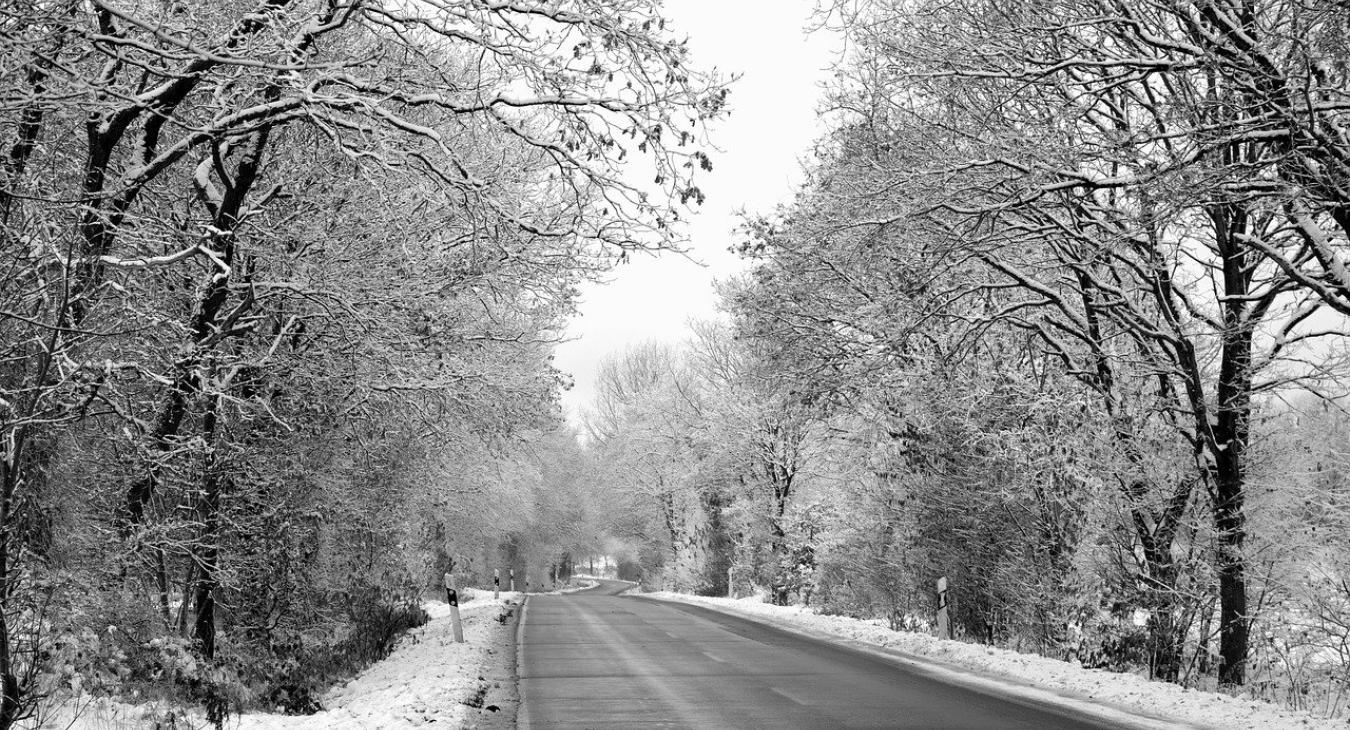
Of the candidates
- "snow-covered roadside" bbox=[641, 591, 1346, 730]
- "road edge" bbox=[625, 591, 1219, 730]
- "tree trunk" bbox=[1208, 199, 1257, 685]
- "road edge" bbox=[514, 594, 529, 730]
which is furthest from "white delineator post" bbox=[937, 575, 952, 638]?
"road edge" bbox=[514, 594, 529, 730]

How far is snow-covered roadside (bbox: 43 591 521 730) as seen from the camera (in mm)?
8875

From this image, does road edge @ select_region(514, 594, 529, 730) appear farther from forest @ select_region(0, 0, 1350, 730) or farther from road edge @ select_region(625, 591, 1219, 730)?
road edge @ select_region(625, 591, 1219, 730)

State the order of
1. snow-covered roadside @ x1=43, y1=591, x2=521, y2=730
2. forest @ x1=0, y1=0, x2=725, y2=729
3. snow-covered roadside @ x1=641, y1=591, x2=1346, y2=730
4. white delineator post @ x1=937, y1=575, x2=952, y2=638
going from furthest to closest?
1. white delineator post @ x1=937, y1=575, x2=952, y2=638
2. snow-covered roadside @ x1=641, y1=591, x2=1346, y2=730
3. snow-covered roadside @ x1=43, y1=591, x2=521, y2=730
4. forest @ x1=0, y1=0, x2=725, y2=729

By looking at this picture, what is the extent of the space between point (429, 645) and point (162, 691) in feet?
24.8

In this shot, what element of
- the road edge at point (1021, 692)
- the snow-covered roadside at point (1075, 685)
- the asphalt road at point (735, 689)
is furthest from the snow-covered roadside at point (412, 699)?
the snow-covered roadside at point (1075, 685)

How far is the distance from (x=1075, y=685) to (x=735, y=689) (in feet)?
13.1

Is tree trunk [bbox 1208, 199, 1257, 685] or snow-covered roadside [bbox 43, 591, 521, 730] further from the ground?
tree trunk [bbox 1208, 199, 1257, 685]

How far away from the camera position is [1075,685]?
1223 centimetres

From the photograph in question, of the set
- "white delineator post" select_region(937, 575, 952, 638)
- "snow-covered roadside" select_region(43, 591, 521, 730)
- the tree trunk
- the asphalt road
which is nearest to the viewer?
"snow-covered roadside" select_region(43, 591, 521, 730)

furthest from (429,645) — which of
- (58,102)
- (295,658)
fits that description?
(58,102)

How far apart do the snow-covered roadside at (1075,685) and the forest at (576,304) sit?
39.9 inches

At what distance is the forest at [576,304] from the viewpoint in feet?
25.2

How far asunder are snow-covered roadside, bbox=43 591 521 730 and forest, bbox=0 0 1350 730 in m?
0.47

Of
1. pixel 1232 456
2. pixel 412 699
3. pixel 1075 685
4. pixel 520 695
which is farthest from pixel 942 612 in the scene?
pixel 412 699
